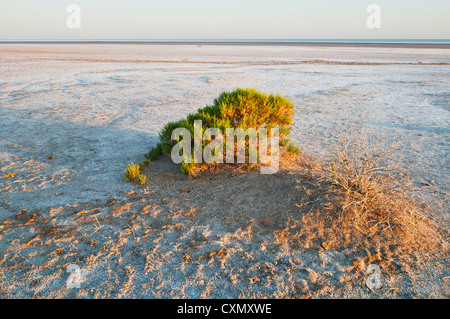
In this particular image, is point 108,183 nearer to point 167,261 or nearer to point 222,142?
point 222,142

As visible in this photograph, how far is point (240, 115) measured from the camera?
5.72m

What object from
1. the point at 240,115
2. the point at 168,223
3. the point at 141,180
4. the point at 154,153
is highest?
the point at 240,115

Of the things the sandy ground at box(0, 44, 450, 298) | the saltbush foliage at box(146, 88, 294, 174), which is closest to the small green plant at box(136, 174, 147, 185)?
the sandy ground at box(0, 44, 450, 298)

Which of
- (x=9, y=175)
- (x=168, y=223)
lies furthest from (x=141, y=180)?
(x=9, y=175)

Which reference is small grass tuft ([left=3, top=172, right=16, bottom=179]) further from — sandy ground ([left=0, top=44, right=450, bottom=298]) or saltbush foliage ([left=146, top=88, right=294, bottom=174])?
saltbush foliage ([left=146, top=88, right=294, bottom=174])

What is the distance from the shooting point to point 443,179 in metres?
5.22

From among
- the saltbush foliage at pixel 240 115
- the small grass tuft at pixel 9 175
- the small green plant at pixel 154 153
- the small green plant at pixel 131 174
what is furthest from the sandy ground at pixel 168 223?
the saltbush foliage at pixel 240 115

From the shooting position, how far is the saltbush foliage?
5.51 m

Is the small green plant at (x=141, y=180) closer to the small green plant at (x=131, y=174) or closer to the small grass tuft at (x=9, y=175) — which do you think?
the small green plant at (x=131, y=174)

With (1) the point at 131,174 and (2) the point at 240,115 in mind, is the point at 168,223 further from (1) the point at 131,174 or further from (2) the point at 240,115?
(2) the point at 240,115

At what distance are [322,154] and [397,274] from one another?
356 cm
